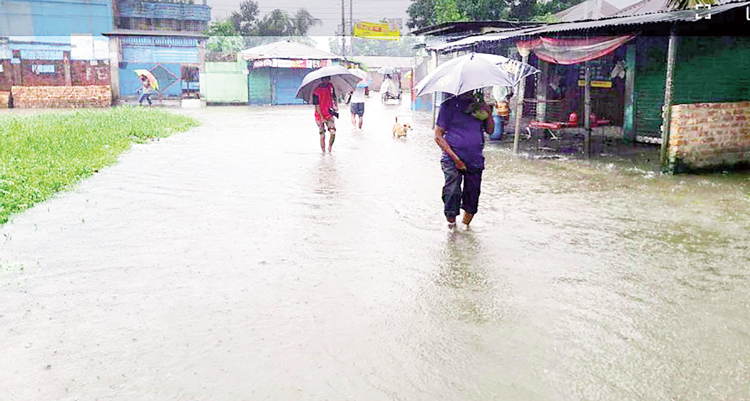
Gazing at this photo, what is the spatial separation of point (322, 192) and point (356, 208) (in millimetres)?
1150

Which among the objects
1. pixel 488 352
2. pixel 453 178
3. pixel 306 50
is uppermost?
pixel 306 50

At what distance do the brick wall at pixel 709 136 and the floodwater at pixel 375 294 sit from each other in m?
0.86

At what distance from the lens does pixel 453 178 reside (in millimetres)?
6508

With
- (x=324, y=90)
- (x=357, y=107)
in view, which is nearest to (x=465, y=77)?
(x=324, y=90)

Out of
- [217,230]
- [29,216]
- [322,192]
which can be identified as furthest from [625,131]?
[29,216]

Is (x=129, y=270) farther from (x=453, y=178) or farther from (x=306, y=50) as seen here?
(x=306, y=50)

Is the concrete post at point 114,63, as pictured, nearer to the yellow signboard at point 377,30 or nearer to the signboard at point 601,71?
the yellow signboard at point 377,30

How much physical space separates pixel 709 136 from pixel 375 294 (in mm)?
7528

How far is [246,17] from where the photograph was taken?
2039 inches

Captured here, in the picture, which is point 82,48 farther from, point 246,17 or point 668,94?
point 668,94

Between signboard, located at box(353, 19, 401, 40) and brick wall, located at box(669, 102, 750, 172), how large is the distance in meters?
36.6

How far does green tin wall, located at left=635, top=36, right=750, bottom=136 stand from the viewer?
39.2ft

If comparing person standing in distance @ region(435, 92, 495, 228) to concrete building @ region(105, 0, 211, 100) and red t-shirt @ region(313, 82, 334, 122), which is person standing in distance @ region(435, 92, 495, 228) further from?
concrete building @ region(105, 0, 211, 100)

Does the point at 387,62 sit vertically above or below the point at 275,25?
below
